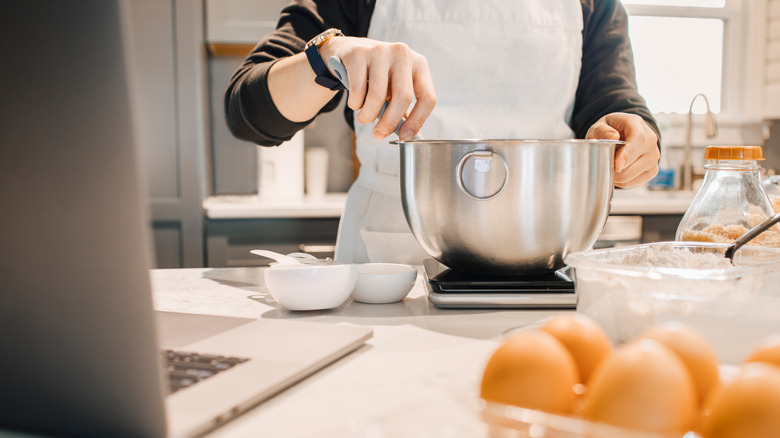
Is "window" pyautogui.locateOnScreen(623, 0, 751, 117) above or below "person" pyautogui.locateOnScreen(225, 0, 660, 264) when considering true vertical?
above

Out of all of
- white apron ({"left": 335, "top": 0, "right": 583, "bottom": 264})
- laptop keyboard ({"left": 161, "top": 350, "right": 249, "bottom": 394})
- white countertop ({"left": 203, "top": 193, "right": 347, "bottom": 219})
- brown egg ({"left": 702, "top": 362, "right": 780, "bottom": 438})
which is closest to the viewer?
brown egg ({"left": 702, "top": 362, "right": 780, "bottom": 438})

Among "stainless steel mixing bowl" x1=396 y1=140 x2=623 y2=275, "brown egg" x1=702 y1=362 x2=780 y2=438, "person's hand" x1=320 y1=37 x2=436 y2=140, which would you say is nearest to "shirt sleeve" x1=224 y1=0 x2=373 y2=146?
"person's hand" x1=320 y1=37 x2=436 y2=140

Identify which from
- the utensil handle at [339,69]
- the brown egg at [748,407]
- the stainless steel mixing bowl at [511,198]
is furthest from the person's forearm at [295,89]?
the brown egg at [748,407]

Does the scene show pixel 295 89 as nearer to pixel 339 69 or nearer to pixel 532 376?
pixel 339 69

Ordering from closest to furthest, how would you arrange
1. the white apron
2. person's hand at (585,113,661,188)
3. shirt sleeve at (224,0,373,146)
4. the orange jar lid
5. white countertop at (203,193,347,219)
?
the orange jar lid → person's hand at (585,113,661,188) → shirt sleeve at (224,0,373,146) → the white apron → white countertop at (203,193,347,219)

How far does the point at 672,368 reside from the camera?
12.8 inches

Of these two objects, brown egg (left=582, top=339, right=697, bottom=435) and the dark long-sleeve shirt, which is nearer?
brown egg (left=582, top=339, right=697, bottom=435)

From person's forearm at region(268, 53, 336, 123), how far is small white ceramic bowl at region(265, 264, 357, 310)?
1.30 ft

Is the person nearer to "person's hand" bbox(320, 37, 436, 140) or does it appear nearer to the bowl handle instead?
"person's hand" bbox(320, 37, 436, 140)

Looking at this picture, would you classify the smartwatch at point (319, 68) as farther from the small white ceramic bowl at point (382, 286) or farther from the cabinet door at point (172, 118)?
the cabinet door at point (172, 118)

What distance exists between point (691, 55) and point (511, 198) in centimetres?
270

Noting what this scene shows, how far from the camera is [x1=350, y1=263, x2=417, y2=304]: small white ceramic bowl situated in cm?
78

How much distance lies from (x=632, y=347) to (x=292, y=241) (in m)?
1.85

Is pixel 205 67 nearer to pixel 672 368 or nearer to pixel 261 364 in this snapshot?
pixel 261 364
